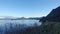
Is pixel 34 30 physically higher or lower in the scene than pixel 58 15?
lower

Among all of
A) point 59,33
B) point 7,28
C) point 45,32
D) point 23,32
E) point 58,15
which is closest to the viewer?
point 59,33

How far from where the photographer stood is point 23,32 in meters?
18.8

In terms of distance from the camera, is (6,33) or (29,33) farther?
(6,33)

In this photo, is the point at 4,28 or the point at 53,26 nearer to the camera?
the point at 53,26

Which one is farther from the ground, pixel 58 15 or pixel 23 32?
pixel 58 15

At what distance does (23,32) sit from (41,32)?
2.52m

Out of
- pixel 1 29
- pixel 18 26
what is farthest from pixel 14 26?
pixel 1 29

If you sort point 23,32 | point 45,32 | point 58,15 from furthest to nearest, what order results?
point 58,15 → point 23,32 → point 45,32

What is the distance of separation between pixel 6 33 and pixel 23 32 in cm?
265

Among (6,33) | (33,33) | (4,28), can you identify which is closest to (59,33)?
(33,33)

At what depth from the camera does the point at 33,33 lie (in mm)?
17828

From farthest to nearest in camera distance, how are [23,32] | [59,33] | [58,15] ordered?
[58,15], [23,32], [59,33]

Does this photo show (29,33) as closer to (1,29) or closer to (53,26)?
(53,26)

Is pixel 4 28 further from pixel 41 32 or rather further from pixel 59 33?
pixel 59 33
